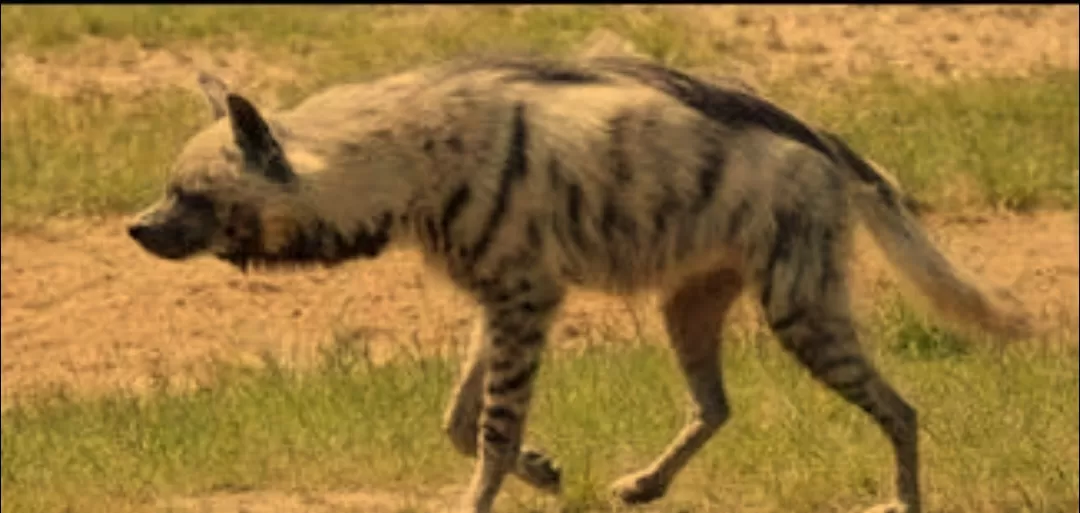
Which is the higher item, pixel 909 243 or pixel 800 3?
pixel 909 243

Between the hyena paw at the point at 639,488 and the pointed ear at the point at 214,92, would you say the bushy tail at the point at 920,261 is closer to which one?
the hyena paw at the point at 639,488

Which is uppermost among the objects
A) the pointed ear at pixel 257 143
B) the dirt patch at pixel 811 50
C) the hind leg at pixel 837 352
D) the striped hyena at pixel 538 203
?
the pointed ear at pixel 257 143

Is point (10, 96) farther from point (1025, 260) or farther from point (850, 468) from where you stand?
point (850, 468)

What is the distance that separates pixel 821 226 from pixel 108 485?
1988 millimetres

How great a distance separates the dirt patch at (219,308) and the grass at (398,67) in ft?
1.31

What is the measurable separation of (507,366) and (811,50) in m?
7.61

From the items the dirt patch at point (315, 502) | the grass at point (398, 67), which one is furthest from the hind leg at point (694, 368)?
the grass at point (398, 67)

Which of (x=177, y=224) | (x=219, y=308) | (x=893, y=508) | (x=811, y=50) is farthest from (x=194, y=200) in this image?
(x=811, y=50)

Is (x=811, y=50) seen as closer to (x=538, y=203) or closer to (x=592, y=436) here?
(x=592, y=436)

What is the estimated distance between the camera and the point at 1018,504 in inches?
279

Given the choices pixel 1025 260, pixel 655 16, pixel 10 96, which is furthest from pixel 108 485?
pixel 655 16

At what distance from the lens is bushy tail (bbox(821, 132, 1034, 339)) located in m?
6.89

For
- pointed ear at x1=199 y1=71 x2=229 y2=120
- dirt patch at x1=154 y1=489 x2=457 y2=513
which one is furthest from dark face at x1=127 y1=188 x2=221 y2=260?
dirt patch at x1=154 y1=489 x2=457 y2=513

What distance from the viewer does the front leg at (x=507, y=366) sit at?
6520 millimetres
